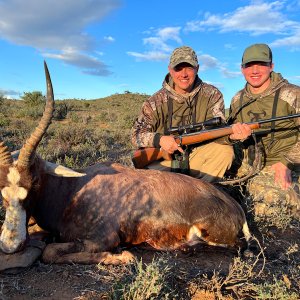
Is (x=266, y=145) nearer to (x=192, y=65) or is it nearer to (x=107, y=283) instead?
(x=192, y=65)

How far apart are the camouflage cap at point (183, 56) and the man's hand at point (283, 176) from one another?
2245mm

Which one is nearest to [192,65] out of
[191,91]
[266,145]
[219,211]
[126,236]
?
[191,91]

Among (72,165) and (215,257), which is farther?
(72,165)

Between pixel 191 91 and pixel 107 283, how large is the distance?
4.30 metres

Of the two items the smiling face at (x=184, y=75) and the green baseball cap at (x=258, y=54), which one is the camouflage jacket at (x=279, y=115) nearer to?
the green baseball cap at (x=258, y=54)

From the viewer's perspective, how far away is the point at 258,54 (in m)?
6.59

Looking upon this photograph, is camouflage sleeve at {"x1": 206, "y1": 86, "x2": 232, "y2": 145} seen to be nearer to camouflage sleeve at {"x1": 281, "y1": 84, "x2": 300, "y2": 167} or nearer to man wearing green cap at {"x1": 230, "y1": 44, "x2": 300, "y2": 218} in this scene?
man wearing green cap at {"x1": 230, "y1": 44, "x2": 300, "y2": 218}

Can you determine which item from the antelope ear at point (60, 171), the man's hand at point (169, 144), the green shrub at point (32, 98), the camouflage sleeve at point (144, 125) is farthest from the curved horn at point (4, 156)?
the green shrub at point (32, 98)

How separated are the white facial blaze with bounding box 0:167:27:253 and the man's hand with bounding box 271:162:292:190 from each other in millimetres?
4190

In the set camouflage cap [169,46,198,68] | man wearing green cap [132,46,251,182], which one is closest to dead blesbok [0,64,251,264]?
man wearing green cap [132,46,251,182]

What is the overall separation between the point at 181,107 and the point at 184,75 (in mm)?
566

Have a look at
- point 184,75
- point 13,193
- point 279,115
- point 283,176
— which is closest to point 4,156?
point 13,193

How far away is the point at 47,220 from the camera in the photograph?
14.8ft

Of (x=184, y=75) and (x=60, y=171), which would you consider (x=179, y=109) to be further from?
(x=60, y=171)
